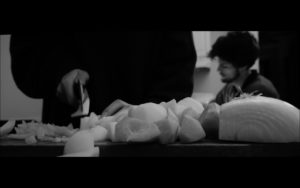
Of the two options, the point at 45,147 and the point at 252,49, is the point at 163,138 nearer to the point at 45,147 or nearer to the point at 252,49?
the point at 45,147

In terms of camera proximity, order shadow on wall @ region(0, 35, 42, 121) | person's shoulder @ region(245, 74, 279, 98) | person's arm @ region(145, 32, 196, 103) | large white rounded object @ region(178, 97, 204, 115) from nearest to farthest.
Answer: large white rounded object @ region(178, 97, 204, 115) → person's arm @ region(145, 32, 196, 103) → person's shoulder @ region(245, 74, 279, 98) → shadow on wall @ region(0, 35, 42, 121)

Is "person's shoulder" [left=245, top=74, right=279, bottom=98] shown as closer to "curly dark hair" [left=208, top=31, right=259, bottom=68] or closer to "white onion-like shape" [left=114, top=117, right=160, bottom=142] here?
"curly dark hair" [left=208, top=31, right=259, bottom=68]

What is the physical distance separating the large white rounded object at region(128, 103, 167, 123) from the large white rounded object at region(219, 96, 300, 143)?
96 mm

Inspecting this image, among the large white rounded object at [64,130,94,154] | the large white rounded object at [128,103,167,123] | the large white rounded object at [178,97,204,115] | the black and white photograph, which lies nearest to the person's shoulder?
the black and white photograph

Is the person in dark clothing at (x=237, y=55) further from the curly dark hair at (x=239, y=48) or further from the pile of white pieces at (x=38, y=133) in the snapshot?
the pile of white pieces at (x=38, y=133)

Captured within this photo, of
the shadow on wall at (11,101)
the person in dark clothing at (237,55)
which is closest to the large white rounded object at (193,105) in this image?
the person in dark clothing at (237,55)

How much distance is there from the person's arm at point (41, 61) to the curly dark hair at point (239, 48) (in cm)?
68

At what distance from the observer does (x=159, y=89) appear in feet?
3.25

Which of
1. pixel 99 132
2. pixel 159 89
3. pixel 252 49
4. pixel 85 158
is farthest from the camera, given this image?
pixel 252 49

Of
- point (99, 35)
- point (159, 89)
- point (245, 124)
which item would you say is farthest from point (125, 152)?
point (99, 35)

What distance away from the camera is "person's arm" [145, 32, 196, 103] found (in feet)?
3.29

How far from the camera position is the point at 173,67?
103 centimetres

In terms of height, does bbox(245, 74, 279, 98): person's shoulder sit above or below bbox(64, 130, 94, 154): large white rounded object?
above

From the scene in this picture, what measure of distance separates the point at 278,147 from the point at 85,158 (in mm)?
249
